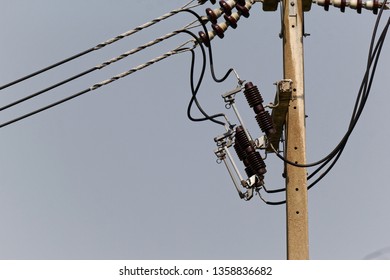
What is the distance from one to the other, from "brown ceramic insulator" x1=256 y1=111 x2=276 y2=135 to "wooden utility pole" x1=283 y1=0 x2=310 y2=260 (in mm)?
190

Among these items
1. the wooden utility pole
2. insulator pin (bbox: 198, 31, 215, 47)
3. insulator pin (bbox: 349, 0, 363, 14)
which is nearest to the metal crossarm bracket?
the wooden utility pole

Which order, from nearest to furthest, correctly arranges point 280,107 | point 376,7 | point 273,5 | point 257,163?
1. point 280,107
2. point 257,163
3. point 273,5
4. point 376,7

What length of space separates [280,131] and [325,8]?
1.49 meters

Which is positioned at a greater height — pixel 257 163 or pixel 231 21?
pixel 231 21

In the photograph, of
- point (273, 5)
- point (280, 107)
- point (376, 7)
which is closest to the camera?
point (280, 107)

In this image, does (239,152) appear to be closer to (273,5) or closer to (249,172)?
(249,172)

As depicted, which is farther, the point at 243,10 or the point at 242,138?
the point at 243,10

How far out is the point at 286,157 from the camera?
11664mm

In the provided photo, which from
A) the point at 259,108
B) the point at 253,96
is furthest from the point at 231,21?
the point at 259,108

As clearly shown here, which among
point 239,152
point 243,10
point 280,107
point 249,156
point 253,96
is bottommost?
point 249,156

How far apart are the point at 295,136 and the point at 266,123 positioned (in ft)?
1.10

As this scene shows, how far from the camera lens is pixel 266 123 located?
458 inches

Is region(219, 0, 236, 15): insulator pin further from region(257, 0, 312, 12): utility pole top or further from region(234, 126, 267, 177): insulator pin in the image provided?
region(234, 126, 267, 177): insulator pin
